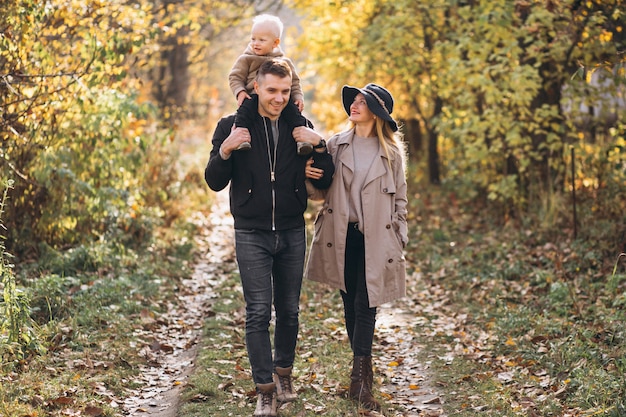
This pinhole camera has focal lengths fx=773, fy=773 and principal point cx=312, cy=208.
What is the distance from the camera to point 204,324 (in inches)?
320

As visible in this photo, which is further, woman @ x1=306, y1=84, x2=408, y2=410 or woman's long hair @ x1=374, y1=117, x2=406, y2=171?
woman's long hair @ x1=374, y1=117, x2=406, y2=171

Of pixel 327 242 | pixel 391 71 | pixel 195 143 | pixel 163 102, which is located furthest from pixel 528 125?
pixel 195 143

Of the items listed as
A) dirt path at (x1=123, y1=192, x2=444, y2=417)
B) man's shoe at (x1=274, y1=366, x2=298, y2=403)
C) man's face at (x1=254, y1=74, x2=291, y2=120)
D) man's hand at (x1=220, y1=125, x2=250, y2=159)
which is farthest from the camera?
dirt path at (x1=123, y1=192, x2=444, y2=417)

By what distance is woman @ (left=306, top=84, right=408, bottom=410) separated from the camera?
556 cm

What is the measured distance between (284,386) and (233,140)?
1.89m

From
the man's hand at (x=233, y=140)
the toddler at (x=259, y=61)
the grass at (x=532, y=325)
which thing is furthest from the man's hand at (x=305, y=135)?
the grass at (x=532, y=325)

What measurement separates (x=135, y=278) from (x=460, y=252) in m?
4.74

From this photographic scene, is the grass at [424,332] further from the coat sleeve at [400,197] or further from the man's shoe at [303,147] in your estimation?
the man's shoe at [303,147]

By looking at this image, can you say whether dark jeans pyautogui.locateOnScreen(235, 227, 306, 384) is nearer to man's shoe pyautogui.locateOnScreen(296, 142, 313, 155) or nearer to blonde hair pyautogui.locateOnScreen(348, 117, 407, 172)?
man's shoe pyautogui.locateOnScreen(296, 142, 313, 155)

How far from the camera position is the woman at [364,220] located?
556 cm

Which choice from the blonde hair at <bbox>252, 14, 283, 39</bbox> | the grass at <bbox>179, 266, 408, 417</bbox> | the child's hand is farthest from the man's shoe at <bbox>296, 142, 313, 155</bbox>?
the grass at <bbox>179, 266, 408, 417</bbox>

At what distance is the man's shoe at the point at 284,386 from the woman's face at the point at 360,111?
1.90 meters

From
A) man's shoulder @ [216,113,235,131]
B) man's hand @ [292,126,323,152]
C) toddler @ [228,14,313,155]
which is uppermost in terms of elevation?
toddler @ [228,14,313,155]

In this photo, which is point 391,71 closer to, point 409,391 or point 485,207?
point 485,207
